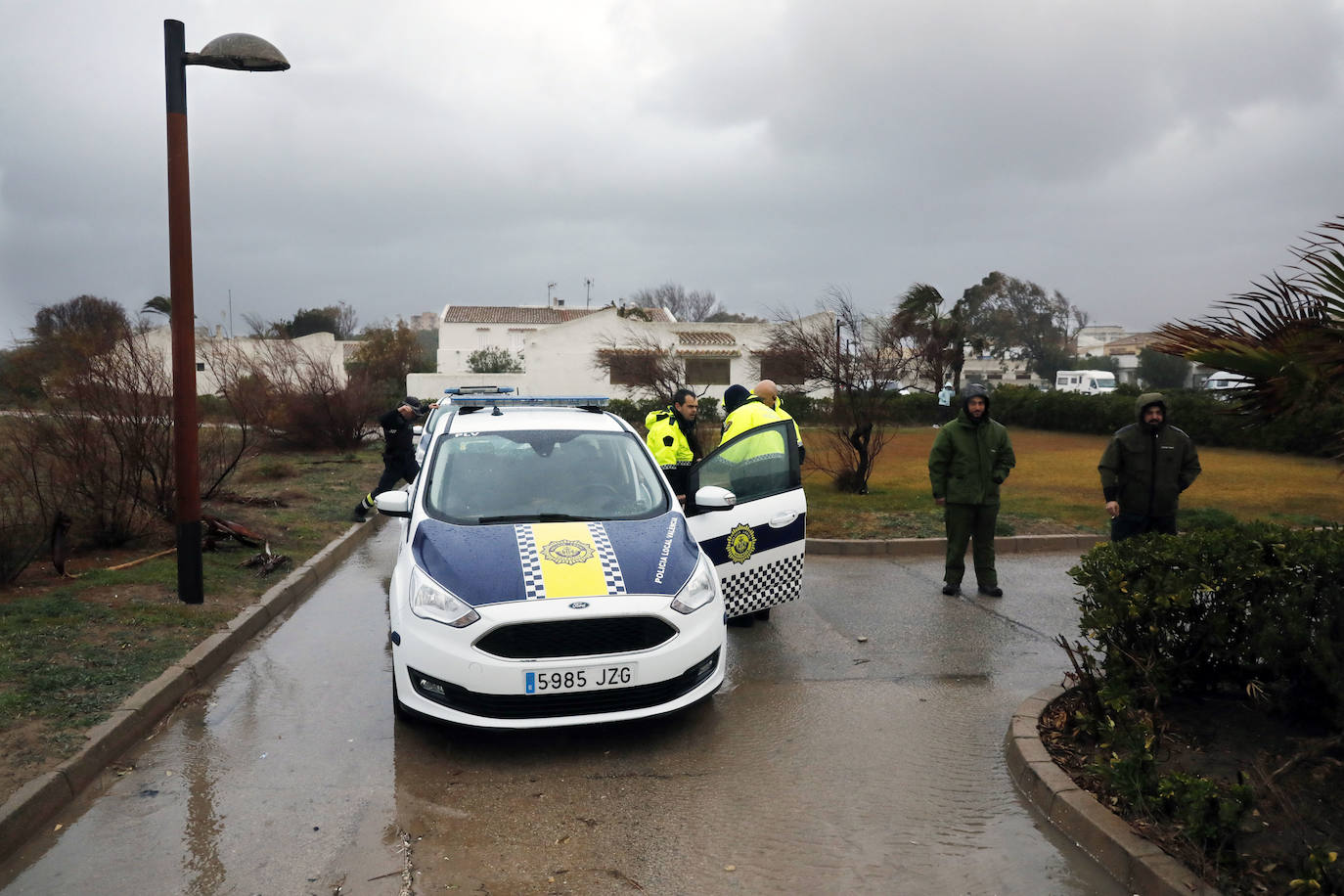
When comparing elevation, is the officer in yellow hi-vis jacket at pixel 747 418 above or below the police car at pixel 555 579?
above

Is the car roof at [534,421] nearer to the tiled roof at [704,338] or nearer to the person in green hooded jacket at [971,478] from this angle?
the person in green hooded jacket at [971,478]

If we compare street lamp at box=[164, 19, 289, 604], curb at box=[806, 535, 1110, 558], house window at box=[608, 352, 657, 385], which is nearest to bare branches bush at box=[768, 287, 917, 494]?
curb at box=[806, 535, 1110, 558]

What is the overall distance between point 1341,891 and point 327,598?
800 centimetres

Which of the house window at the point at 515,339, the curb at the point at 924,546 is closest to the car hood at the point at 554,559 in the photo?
the curb at the point at 924,546

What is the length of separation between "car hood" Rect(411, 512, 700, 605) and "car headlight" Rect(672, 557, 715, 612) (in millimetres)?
42

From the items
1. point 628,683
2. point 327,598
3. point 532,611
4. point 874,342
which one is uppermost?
point 874,342

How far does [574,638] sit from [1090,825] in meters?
2.45

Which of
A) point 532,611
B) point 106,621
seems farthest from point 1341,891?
point 106,621

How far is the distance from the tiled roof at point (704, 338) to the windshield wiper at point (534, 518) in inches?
1895

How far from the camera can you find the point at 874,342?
18.2m

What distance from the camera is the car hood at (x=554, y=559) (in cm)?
517

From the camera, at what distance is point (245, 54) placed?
7.51 m

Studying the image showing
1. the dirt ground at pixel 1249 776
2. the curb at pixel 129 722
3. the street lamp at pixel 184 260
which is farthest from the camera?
the street lamp at pixel 184 260

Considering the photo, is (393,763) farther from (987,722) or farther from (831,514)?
(831,514)
